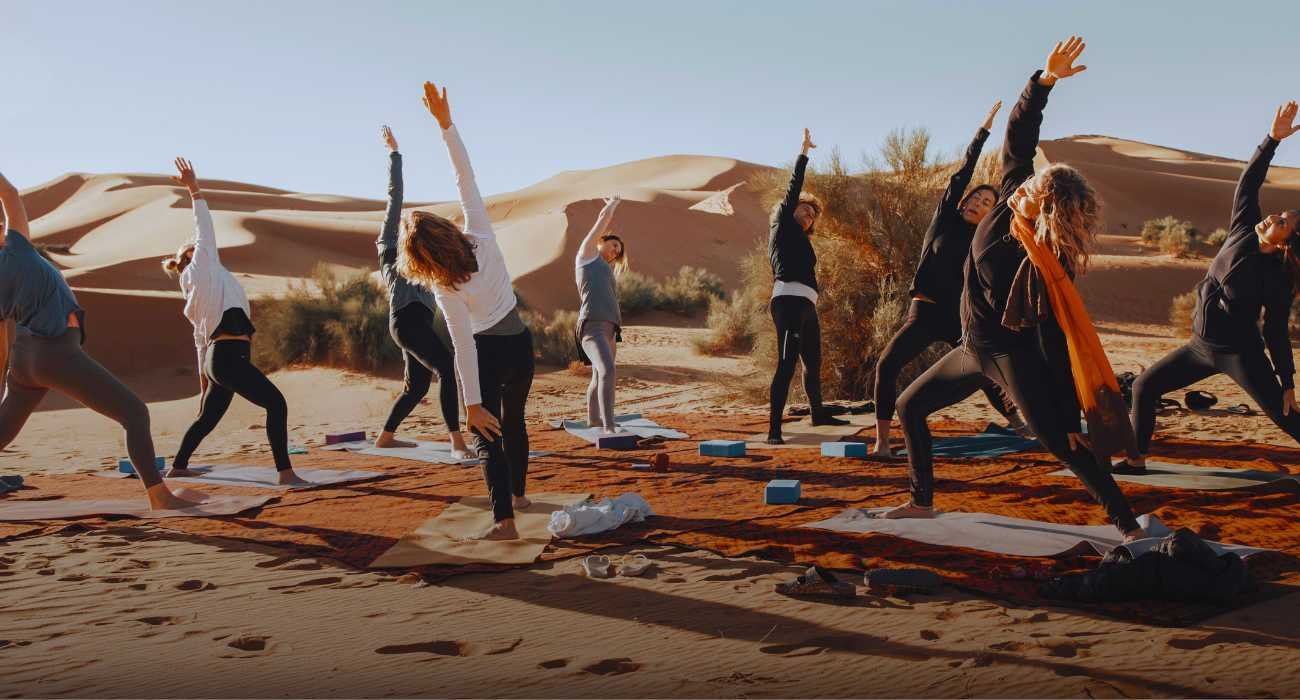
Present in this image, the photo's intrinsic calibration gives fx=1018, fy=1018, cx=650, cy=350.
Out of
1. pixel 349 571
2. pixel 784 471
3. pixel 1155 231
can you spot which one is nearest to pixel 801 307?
pixel 784 471

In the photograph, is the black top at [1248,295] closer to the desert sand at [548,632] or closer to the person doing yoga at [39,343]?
the desert sand at [548,632]

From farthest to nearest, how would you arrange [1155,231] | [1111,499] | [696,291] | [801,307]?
[1155,231], [696,291], [801,307], [1111,499]

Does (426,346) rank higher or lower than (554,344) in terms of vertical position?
higher

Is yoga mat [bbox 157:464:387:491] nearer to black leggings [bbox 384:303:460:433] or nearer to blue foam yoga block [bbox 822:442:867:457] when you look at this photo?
black leggings [bbox 384:303:460:433]

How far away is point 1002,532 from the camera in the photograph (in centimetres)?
527

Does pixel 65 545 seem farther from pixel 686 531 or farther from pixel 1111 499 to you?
pixel 1111 499

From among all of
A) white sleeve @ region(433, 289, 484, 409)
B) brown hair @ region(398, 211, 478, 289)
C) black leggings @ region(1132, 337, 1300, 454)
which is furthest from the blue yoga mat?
brown hair @ region(398, 211, 478, 289)

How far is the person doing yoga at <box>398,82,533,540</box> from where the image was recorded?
489cm

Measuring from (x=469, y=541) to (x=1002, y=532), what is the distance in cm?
281

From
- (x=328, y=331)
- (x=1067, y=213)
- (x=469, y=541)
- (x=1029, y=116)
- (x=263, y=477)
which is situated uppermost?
(x=1029, y=116)

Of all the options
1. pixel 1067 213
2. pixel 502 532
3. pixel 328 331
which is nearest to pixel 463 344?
pixel 502 532

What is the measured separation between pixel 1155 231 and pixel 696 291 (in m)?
21.7

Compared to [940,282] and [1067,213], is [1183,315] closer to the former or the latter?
[940,282]

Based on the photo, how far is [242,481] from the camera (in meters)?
8.03
